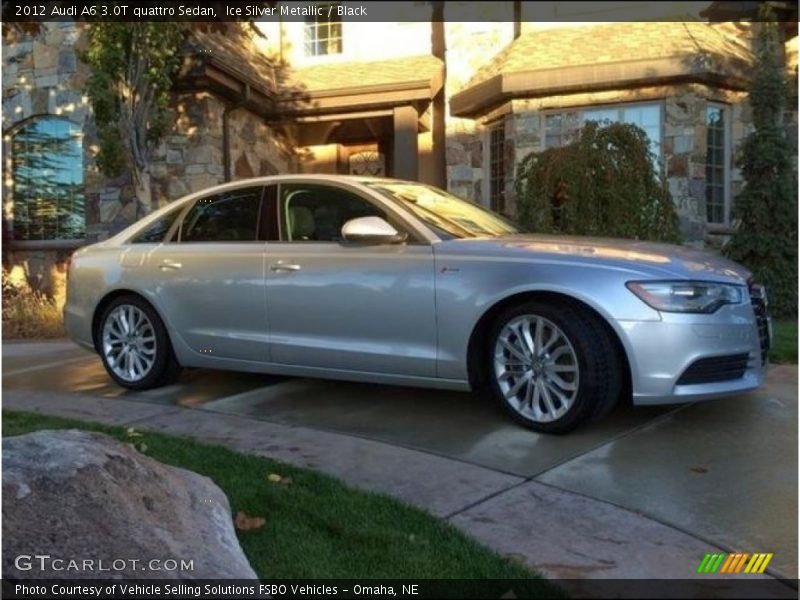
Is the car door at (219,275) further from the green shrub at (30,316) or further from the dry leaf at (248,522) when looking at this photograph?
the green shrub at (30,316)

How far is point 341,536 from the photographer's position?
320 cm

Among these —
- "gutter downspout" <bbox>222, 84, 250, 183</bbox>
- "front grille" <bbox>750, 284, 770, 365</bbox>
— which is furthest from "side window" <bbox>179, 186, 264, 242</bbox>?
"gutter downspout" <bbox>222, 84, 250, 183</bbox>

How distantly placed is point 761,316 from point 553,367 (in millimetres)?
1367

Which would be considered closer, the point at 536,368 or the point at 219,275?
the point at 536,368

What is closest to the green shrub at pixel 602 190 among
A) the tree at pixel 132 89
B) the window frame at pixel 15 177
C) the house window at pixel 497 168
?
the house window at pixel 497 168

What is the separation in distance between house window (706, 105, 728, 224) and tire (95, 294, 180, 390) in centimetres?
836

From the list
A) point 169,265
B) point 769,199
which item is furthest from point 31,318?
point 769,199

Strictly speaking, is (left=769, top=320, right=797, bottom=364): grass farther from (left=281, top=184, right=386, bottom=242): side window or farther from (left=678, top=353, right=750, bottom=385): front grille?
(left=281, top=184, right=386, bottom=242): side window

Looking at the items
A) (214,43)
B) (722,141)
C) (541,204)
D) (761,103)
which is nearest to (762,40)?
(761,103)

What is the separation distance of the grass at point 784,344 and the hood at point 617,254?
2472mm

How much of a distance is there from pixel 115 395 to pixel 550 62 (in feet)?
26.0

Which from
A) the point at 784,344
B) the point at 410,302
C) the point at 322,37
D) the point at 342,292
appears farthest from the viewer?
the point at 322,37

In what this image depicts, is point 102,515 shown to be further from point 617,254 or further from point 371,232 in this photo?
point 617,254

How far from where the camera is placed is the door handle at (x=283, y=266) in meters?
5.31
